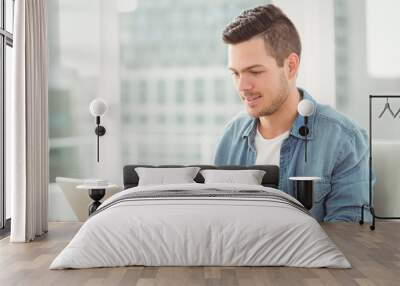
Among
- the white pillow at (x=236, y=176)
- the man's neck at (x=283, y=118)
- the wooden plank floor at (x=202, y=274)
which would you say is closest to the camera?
the wooden plank floor at (x=202, y=274)

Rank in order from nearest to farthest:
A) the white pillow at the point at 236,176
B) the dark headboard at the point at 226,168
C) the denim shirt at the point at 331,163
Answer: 1. the white pillow at the point at 236,176
2. the dark headboard at the point at 226,168
3. the denim shirt at the point at 331,163

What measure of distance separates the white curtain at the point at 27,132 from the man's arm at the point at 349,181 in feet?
10.2

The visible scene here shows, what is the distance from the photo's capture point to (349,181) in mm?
6949

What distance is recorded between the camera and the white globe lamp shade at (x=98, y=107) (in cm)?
699

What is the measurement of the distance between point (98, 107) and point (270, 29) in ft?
6.93

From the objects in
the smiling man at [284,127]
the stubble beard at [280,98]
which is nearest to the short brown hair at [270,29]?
the smiling man at [284,127]

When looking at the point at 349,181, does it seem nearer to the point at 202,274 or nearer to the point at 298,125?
the point at 298,125

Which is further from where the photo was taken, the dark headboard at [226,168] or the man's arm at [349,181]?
the man's arm at [349,181]

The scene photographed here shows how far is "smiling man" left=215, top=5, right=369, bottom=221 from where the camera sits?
695 cm

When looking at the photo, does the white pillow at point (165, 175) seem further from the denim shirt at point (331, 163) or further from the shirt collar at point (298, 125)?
the denim shirt at point (331, 163)

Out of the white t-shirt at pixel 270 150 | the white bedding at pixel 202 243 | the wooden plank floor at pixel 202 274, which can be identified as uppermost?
the white t-shirt at pixel 270 150

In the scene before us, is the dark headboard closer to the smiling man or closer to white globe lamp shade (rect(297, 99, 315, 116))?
the smiling man

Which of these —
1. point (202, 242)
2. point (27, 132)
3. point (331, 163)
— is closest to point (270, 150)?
point (331, 163)

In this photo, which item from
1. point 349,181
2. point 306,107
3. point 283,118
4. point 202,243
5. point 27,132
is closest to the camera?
point 202,243
